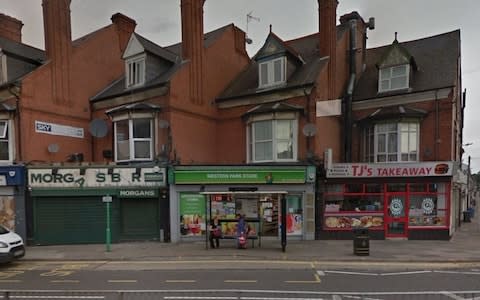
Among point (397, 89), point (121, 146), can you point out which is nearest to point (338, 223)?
point (397, 89)

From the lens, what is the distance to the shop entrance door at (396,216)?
1535 cm

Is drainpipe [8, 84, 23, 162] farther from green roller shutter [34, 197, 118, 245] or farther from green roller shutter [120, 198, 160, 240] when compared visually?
green roller shutter [120, 198, 160, 240]

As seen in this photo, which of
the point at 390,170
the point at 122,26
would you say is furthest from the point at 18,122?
the point at 390,170

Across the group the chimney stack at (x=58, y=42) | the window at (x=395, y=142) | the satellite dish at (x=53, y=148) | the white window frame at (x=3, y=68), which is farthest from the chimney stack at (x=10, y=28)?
the window at (x=395, y=142)

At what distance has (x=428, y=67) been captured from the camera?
706 inches

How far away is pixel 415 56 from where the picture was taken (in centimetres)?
1928

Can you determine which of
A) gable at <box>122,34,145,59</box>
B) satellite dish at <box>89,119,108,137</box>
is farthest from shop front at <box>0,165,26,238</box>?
gable at <box>122,34,145,59</box>

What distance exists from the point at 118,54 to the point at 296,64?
1140 cm

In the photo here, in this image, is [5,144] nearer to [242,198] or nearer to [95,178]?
[95,178]

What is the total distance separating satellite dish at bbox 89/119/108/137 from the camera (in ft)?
55.3

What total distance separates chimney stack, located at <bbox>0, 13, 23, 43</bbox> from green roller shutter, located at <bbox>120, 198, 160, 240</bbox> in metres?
15.9

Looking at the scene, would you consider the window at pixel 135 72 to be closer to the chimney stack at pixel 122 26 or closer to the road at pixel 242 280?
the chimney stack at pixel 122 26

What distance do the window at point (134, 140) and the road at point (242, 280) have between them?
20.0 ft

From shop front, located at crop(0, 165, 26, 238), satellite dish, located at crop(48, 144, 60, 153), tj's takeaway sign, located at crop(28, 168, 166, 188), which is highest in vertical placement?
satellite dish, located at crop(48, 144, 60, 153)
